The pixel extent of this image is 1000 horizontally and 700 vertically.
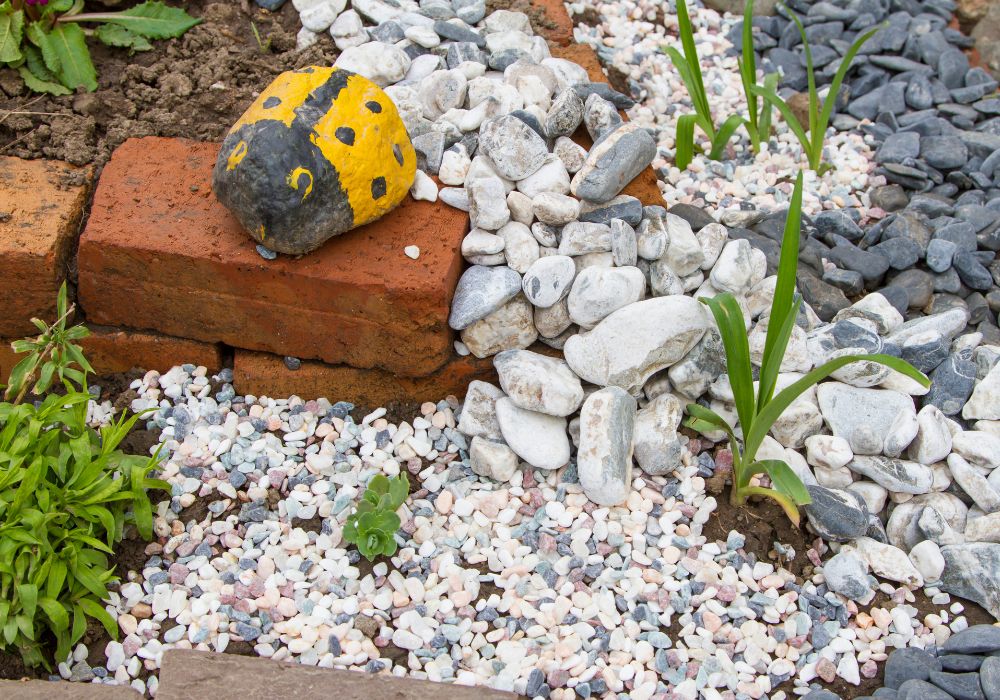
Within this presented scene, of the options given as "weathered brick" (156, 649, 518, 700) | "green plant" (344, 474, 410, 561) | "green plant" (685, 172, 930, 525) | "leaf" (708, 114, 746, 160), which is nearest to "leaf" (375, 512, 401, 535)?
"green plant" (344, 474, 410, 561)

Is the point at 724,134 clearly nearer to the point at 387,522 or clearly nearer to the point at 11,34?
the point at 387,522

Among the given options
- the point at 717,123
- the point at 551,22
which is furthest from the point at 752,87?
the point at 551,22

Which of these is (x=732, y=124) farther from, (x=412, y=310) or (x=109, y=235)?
(x=109, y=235)

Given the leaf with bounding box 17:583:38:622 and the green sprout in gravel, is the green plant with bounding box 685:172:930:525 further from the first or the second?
the leaf with bounding box 17:583:38:622

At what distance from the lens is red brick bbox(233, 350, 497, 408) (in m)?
2.72

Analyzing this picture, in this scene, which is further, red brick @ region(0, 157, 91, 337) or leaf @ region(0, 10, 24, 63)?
leaf @ region(0, 10, 24, 63)

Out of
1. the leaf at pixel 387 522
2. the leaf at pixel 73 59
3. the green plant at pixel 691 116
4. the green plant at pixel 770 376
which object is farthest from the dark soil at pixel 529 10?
the leaf at pixel 387 522

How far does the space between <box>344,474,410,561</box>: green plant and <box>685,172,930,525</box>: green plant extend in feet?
2.82

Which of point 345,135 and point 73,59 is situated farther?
point 73,59

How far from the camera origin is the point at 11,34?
10.0ft

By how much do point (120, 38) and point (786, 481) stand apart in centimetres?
257

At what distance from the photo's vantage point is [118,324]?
2.78m

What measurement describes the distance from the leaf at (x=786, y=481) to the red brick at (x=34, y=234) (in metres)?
1.98

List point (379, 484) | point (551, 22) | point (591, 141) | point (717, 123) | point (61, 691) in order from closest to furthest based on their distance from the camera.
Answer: point (61, 691) < point (379, 484) < point (591, 141) < point (551, 22) < point (717, 123)
